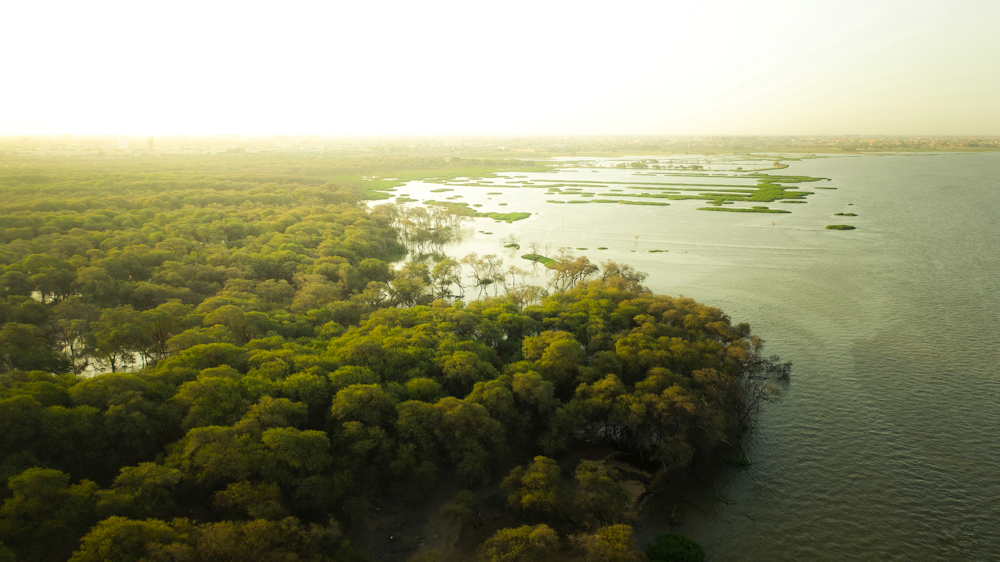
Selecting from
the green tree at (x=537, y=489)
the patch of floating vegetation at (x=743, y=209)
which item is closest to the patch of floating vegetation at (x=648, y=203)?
the patch of floating vegetation at (x=743, y=209)

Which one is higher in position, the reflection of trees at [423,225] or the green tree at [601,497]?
the reflection of trees at [423,225]

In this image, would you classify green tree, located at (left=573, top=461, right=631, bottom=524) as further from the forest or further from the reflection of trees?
the reflection of trees

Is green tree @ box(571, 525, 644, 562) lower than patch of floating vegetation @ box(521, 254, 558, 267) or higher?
lower

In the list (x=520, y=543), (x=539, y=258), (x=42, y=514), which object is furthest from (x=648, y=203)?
(x=42, y=514)

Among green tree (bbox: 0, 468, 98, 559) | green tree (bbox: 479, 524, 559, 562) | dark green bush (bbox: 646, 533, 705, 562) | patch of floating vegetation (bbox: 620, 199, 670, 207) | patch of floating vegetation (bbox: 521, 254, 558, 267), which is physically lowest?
dark green bush (bbox: 646, 533, 705, 562)

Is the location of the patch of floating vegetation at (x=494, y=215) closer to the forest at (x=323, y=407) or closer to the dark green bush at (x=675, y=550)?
the forest at (x=323, y=407)

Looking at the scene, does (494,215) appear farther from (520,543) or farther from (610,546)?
(610,546)

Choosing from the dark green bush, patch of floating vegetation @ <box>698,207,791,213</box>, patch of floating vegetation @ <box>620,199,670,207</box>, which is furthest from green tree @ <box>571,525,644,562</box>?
patch of floating vegetation @ <box>620,199,670,207</box>
